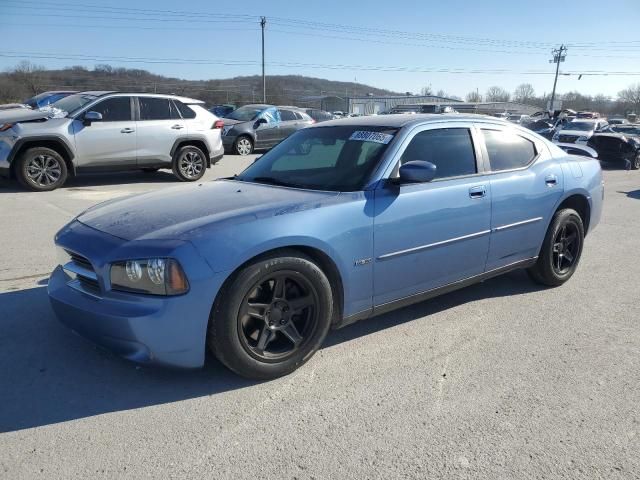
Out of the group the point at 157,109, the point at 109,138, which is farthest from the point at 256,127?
the point at 109,138

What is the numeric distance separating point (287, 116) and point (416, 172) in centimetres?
1501

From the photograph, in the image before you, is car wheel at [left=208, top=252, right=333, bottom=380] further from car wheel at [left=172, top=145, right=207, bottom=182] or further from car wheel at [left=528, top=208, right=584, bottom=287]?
car wheel at [left=172, top=145, right=207, bottom=182]

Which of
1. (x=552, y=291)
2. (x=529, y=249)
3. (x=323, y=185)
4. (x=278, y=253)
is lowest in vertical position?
(x=552, y=291)

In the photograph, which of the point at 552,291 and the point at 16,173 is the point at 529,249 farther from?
the point at 16,173

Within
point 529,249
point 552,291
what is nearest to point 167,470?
point 529,249

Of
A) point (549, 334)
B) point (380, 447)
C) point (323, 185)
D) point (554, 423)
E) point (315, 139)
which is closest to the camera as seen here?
point (380, 447)

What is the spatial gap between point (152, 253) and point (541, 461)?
86.7 inches

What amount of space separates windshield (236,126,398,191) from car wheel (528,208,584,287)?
198 centimetres

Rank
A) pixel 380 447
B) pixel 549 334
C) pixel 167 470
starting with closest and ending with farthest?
pixel 167 470 < pixel 380 447 < pixel 549 334

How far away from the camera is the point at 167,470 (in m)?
2.37

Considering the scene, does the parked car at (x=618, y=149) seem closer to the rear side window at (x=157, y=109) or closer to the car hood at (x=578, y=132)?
the car hood at (x=578, y=132)

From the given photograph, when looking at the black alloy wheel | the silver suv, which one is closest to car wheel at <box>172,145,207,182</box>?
the silver suv

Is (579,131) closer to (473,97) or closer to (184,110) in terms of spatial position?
(184,110)

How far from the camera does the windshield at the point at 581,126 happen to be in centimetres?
2130
